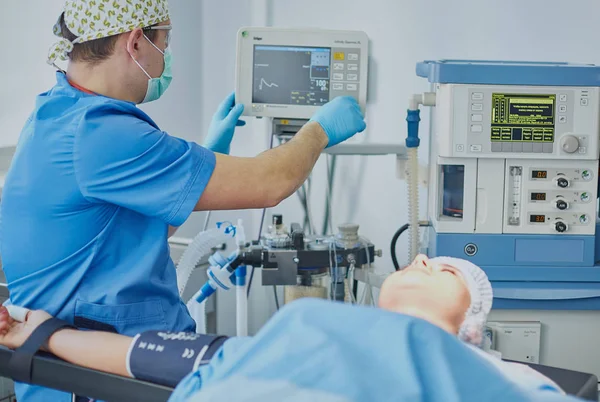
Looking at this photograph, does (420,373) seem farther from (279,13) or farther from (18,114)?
(279,13)

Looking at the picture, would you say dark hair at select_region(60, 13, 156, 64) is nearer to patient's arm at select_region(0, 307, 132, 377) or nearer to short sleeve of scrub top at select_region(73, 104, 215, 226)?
short sleeve of scrub top at select_region(73, 104, 215, 226)

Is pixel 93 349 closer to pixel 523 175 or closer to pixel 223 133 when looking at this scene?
pixel 223 133

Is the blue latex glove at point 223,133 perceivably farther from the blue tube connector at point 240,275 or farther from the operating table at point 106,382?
the operating table at point 106,382

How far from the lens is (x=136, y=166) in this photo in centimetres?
151

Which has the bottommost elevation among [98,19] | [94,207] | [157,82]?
[94,207]

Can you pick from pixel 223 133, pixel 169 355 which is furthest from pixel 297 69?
pixel 169 355

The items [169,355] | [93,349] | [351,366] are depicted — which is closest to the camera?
[351,366]

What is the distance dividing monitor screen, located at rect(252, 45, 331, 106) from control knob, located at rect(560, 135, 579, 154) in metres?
0.68

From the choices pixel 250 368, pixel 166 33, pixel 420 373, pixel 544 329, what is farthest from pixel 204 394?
pixel 544 329

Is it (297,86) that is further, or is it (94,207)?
(297,86)

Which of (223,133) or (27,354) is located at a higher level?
(223,133)

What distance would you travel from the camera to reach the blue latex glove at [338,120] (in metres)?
1.90

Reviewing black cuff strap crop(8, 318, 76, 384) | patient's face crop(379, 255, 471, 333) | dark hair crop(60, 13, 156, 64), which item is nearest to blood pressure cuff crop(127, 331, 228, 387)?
black cuff strap crop(8, 318, 76, 384)

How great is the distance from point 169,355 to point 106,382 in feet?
0.41
